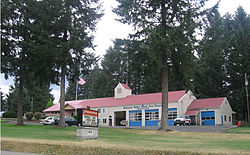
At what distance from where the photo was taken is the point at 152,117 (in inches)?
1879

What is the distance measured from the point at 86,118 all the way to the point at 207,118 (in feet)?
111

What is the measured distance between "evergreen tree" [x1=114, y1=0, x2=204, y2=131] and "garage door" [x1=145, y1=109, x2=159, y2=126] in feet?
73.5

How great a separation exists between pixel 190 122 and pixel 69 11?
2789cm

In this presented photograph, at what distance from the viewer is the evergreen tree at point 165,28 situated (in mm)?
22344

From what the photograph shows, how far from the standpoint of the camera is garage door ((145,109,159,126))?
4700 centimetres

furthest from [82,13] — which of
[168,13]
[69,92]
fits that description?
[69,92]

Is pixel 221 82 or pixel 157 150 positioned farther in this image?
pixel 221 82

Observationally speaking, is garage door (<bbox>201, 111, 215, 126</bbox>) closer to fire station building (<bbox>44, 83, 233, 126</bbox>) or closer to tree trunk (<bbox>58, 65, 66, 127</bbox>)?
fire station building (<bbox>44, 83, 233, 126</bbox>)

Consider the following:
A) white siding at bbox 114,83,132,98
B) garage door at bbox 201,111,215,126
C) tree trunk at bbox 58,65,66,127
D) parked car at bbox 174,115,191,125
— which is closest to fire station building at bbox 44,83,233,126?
garage door at bbox 201,111,215,126

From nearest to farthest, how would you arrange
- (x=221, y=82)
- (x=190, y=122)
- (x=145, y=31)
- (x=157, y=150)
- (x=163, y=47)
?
1. (x=157, y=150)
2. (x=163, y=47)
3. (x=145, y=31)
4. (x=190, y=122)
5. (x=221, y=82)

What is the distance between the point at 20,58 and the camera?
30250 millimetres

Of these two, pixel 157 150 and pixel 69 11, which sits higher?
pixel 69 11

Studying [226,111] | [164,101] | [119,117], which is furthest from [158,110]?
[164,101]

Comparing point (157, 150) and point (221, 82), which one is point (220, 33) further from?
point (157, 150)
